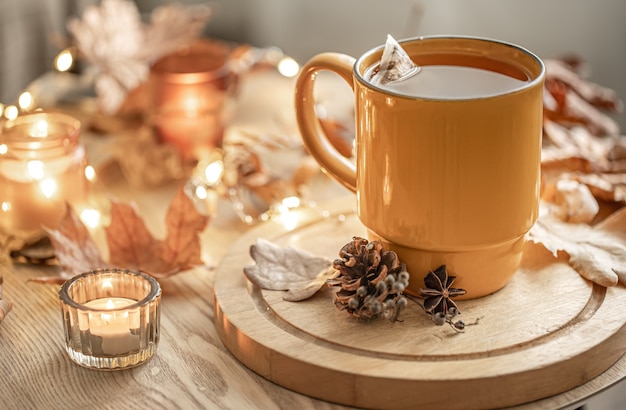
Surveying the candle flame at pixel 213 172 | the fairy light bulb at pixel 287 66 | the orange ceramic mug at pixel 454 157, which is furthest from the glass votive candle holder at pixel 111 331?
the fairy light bulb at pixel 287 66

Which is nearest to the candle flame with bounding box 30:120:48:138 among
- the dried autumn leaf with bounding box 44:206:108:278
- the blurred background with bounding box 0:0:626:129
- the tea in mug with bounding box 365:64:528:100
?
the dried autumn leaf with bounding box 44:206:108:278

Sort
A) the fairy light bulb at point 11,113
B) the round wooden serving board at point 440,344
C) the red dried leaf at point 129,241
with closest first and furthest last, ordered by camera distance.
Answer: the round wooden serving board at point 440,344
the red dried leaf at point 129,241
the fairy light bulb at point 11,113

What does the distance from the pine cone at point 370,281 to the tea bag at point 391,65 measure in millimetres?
140

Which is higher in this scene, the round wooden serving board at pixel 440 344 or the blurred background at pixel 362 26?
the round wooden serving board at pixel 440 344

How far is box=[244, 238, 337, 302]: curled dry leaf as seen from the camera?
2.53 ft

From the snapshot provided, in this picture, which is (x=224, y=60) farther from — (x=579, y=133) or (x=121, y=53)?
(x=579, y=133)

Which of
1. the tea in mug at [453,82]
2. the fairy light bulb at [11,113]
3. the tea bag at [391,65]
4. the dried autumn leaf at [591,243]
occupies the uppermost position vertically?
the tea bag at [391,65]

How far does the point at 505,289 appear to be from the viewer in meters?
0.77

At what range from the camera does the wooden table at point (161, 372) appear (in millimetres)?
681

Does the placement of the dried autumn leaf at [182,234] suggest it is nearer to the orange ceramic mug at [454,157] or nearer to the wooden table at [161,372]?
the wooden table at [161,372]

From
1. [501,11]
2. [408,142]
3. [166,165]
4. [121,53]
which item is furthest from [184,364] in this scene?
[501,11]

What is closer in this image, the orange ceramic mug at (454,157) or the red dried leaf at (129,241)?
the orange ceramic mug at (454,157)

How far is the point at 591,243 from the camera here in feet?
2.75

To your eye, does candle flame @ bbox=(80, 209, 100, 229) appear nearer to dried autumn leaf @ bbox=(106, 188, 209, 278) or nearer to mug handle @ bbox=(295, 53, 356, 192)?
dried autumn leaf @ bbox=(106, 188, 209, 278)
